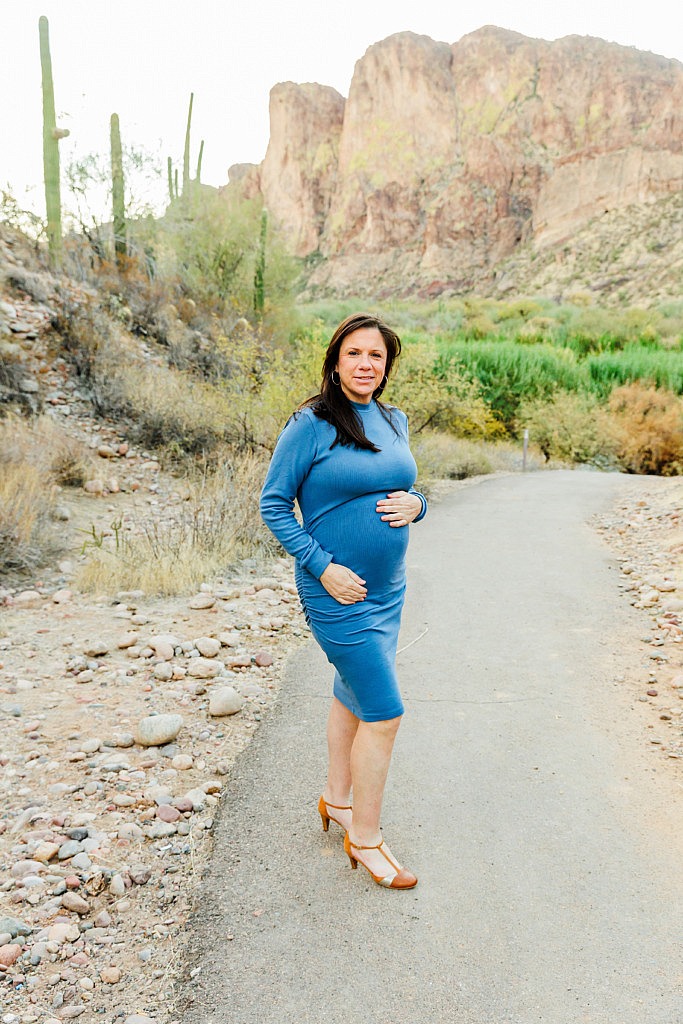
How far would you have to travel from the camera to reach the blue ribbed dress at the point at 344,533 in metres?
2.71

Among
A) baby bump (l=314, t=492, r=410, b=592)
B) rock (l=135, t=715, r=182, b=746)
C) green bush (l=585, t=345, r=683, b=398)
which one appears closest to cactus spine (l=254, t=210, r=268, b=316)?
green bush (l=585, t=345, r=683, b=398)

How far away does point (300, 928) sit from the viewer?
107 inches

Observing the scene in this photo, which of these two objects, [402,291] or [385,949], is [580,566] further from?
[402,291]

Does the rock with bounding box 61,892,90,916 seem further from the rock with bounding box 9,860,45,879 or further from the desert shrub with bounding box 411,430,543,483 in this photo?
the desert shrub with bounding box 411,430,543,483

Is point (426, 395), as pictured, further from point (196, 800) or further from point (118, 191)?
point (196, 800)

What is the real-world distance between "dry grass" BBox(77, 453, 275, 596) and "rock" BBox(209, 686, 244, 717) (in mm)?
2025

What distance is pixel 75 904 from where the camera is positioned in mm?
2824

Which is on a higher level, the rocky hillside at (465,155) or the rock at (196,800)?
the rocky hillside at (465,155)

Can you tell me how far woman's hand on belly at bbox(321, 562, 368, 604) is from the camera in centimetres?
269

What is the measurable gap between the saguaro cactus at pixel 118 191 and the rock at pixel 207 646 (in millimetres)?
14609

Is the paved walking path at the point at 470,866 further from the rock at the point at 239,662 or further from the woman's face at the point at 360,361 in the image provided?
the woman's face at the point at 360,361

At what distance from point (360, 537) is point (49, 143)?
55.4 ft

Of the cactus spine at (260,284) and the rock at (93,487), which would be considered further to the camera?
the cactus spine at (260,284)

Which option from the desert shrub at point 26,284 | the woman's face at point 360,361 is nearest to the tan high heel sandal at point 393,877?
the woman's face at point 360,361
